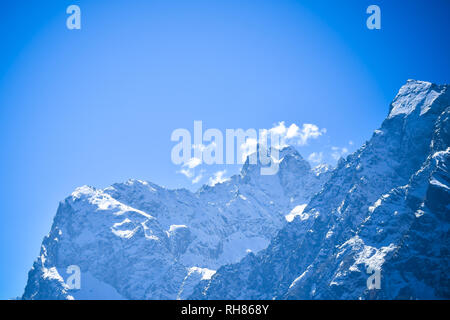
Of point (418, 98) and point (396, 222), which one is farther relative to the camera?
point (418, 98)

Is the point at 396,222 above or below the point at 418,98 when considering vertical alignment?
below

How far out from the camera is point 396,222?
15138 centimetres

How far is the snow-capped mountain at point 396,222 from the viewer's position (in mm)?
127375

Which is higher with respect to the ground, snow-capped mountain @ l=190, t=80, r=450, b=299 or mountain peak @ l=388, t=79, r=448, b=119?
mountain peak @ l=388, t=79, r=448, b=119

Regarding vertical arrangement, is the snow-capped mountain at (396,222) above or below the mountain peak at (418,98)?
below

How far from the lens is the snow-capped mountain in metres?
127

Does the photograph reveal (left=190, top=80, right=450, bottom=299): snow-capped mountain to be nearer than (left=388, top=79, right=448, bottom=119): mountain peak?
Yes

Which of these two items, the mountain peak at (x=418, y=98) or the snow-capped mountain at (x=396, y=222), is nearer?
the snow-capped mountain at (x=396, y=222)
